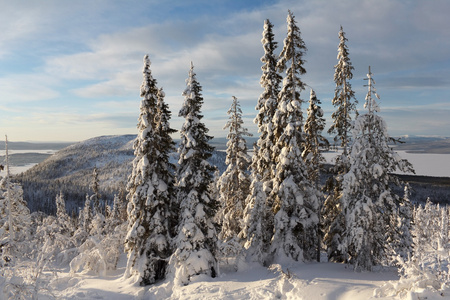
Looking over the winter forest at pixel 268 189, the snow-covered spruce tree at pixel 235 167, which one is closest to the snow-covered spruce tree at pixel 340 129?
the winter forest at pixel 268 189

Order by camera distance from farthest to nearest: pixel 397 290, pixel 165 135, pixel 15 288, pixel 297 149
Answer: pixel 165 135
pixel 297 149
pixel 397 290
pixel 15 288

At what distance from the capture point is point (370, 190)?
1784 centimetres

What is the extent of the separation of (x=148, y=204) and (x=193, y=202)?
3219mm

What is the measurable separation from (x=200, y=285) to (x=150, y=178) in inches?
325

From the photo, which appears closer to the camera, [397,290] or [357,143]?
[397,290]

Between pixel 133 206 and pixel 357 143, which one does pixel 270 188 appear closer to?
pixel 357 143

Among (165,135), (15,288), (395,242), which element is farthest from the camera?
(165,135)

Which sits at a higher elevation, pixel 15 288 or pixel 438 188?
pixel 15 288

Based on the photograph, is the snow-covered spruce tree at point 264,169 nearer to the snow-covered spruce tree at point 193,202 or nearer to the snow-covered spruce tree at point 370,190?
the snow-covered spruce tree at point 193,202

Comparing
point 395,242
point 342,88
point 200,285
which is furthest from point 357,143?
point 200,285

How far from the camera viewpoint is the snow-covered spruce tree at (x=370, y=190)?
16969mm

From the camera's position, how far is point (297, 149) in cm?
2061

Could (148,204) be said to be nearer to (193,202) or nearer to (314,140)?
(193,202)

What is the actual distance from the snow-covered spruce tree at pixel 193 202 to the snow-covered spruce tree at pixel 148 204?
55.9 inches
